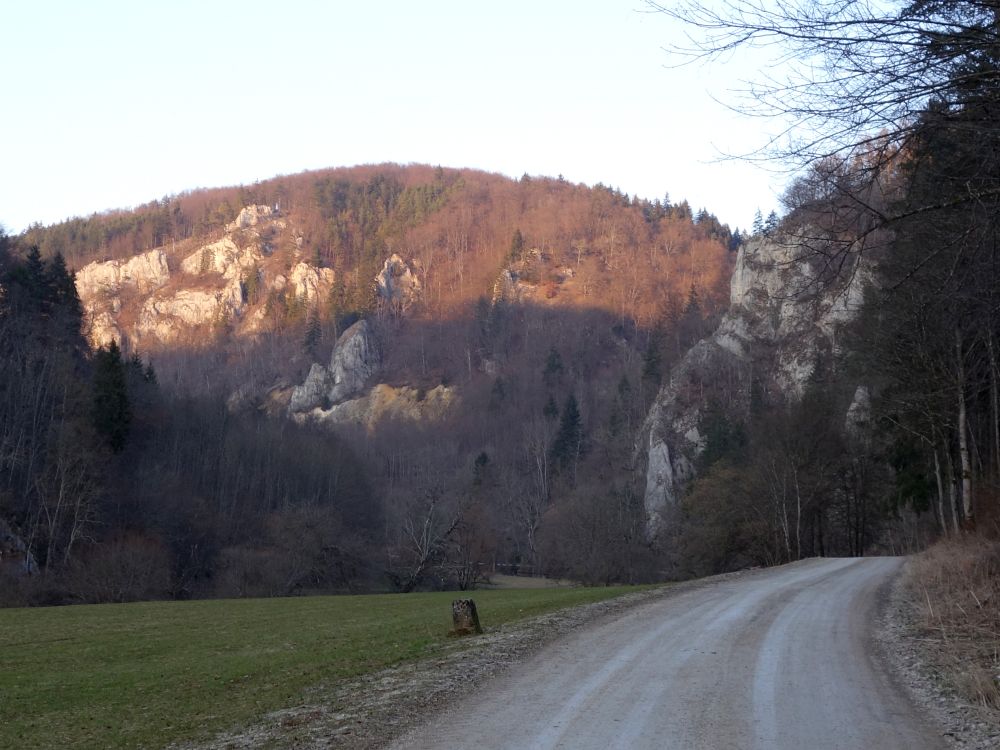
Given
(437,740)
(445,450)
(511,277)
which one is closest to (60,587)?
(437,740)

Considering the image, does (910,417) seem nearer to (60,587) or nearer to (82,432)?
(60,587)

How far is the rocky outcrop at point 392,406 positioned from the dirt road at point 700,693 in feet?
448

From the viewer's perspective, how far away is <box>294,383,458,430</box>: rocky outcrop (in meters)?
152

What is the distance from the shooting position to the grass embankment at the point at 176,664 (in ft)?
36.4

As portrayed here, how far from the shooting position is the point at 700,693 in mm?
9836

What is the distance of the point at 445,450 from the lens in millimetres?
132125

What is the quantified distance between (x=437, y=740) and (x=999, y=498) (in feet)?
57.3

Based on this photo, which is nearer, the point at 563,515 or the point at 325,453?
the point at 563,515

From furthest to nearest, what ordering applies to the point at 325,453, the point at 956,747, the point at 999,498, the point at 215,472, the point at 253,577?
the point at 325,453
the point at 215,472
the point at 253,577
the point at 999,498
the point at 956,747

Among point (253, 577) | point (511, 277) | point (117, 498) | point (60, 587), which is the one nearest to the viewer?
point (60, 587)

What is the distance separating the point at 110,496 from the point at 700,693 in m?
55.7

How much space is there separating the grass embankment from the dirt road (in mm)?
3034

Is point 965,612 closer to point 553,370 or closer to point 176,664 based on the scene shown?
point 176,664

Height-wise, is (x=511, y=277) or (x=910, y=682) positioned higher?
(x=511, y=277)
